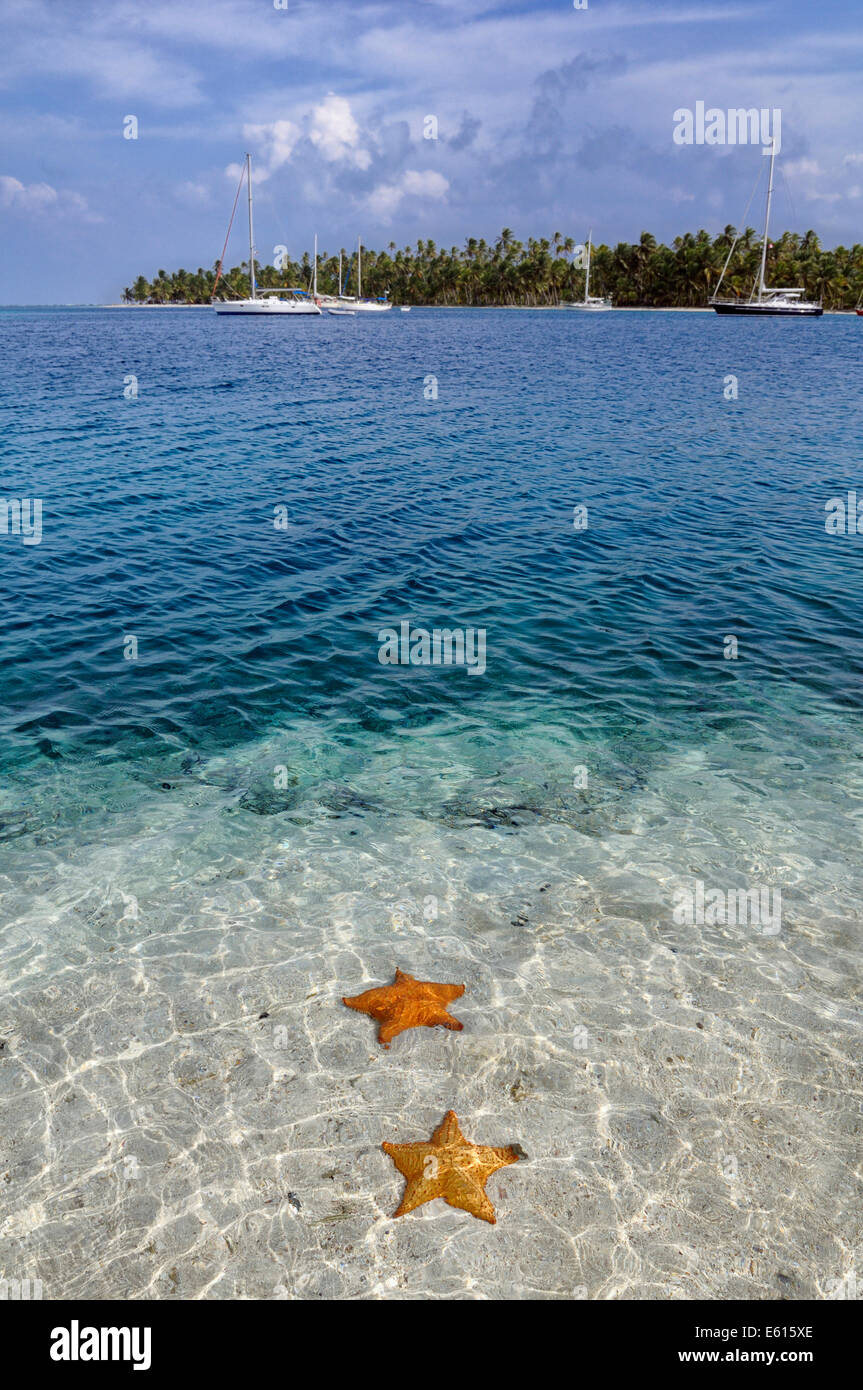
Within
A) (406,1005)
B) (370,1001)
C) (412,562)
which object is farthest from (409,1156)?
(412,562)

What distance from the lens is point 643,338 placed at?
122688 mm

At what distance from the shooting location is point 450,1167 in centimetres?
765

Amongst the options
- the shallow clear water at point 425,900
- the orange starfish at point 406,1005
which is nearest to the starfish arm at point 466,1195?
the shallow clear water at point 425,900

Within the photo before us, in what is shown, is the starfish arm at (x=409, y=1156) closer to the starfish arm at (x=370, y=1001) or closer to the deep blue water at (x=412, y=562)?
the starfish arm at (x=370, y=1001)

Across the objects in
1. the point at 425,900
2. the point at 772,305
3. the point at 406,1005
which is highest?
the point at 772,305

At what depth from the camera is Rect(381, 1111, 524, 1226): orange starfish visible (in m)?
7.45

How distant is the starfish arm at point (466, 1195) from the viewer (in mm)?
7398

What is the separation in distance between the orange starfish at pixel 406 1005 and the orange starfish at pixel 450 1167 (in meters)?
1.49

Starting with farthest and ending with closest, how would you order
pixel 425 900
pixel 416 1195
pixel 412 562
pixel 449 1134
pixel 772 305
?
pixel 772 305 → pixel 412 562 → pixel 425 900 → pixel 449 1134 → pixel 416 1195

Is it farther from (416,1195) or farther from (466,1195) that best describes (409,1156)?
(466,1195)

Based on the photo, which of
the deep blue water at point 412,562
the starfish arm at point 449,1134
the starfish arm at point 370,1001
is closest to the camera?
the starfish arm at point 449,1134

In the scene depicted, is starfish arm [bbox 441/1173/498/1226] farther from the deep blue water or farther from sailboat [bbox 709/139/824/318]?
sailboat [bbox 709/139/824/318]

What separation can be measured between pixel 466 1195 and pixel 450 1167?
262mm

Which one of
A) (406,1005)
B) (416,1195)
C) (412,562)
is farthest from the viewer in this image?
(412,562)
